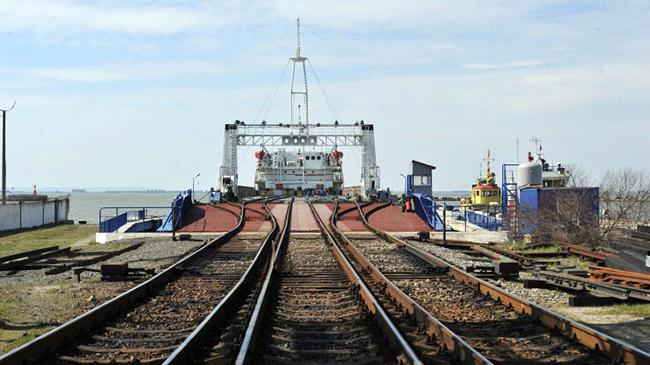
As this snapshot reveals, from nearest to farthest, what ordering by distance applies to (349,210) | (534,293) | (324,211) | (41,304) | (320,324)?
(320,324) < (41,304) < (534,293) < (349,210) < (324,211)

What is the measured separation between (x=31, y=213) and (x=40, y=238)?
10156 millimetres

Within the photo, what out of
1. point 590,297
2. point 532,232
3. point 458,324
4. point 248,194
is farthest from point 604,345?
point 248,194

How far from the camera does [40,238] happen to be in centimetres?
3275

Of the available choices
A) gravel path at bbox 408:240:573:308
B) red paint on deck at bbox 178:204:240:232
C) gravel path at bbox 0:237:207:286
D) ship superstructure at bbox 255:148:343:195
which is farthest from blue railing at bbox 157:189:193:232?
ship superstructure at bbox 255:148:343:195

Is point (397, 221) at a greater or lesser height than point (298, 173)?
lesser

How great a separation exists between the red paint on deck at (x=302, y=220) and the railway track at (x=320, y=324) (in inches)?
461

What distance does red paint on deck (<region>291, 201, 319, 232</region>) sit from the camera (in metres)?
25.7

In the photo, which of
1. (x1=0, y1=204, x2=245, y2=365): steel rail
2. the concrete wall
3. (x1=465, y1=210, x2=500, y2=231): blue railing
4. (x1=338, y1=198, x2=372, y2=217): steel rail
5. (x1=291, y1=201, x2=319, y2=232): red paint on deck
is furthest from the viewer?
the concrete wall

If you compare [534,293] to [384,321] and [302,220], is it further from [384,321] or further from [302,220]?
[302,220]

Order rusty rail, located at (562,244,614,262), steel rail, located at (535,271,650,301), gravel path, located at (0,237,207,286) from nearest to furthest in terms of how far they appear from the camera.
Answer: steel rail, located at (535,271,650,301) < gravel path, located at (0,237,207,286) < rusty rail, located at (562,244,614,262)

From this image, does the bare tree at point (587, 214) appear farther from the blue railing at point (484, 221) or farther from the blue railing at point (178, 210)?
the blue railing at point (178, 210)

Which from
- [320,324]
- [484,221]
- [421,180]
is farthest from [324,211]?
[320,324]

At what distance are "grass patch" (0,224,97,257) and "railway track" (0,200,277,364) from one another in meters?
14.5

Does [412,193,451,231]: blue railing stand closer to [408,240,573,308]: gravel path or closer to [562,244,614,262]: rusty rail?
[562,244,614,262]: rusty rail
